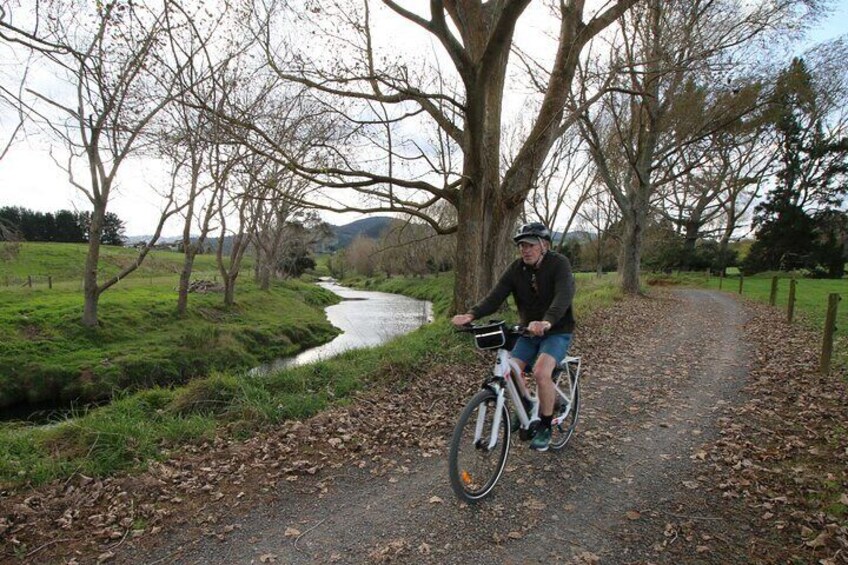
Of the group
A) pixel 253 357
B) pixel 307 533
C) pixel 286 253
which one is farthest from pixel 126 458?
pixel 286 253

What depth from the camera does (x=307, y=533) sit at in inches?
Answer: 143

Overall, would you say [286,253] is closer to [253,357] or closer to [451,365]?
[253,357]

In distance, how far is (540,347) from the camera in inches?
172

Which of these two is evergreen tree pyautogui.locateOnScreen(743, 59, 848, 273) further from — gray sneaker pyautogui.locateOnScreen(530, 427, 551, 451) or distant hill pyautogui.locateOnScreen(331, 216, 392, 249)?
gray sneaker pyautogui.locateOnScreen(530, 427, 551, 451)

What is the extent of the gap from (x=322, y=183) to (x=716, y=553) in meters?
8.30

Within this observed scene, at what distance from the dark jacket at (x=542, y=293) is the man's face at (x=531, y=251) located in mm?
102

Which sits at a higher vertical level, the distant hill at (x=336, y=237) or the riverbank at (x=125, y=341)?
the distant hill at (x=336, y=237)

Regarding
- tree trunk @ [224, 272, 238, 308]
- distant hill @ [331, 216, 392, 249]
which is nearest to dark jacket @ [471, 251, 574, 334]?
tree trunk @ [224, 272, 238, 308]

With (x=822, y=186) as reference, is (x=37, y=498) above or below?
below

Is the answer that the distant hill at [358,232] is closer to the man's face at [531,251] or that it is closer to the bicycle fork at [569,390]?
the bicycle fork at [569,390]

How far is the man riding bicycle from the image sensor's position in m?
4.14

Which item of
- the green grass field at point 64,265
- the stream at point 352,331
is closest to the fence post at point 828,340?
the stream at point 352,331

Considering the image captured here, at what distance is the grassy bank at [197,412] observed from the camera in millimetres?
4727

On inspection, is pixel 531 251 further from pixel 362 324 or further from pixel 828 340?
pixel 362 324
